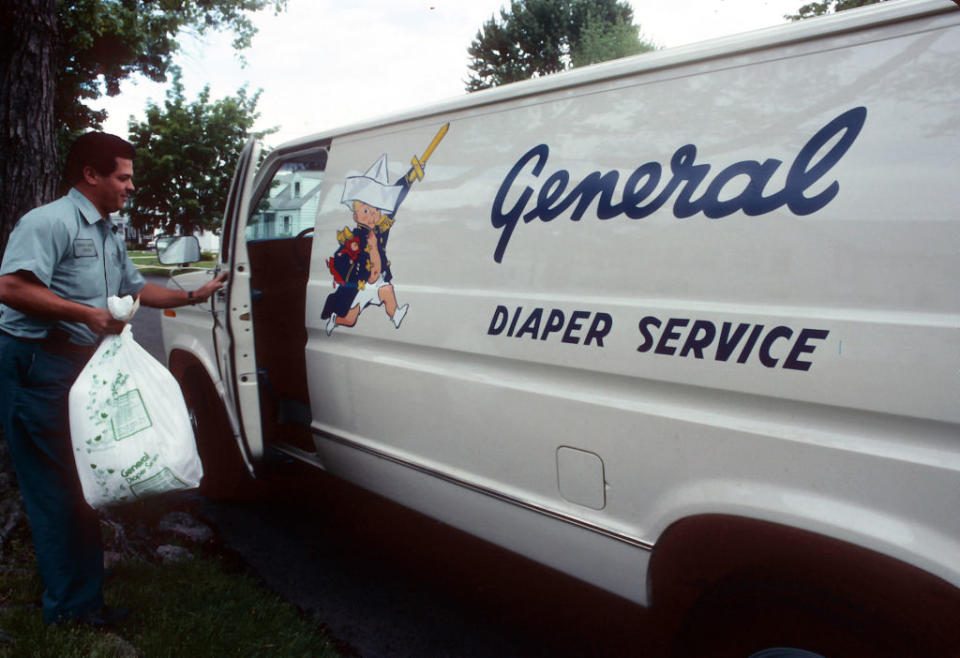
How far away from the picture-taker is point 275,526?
12.8 ft

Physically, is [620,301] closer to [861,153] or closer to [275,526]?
[861,153]

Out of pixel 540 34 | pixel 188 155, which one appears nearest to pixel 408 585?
pixel 188 155

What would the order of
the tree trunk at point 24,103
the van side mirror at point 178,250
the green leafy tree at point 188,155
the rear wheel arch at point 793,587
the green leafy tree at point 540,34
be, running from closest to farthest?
the rear wheel arch at point 793,587 → the tree trunk at point 24,103 → the van side mirror at point 178,250 → the green leafy tree at point 188,155 → the green leafy tree at point 540,34

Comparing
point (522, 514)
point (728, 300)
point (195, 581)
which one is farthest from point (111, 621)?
point (728, 300)

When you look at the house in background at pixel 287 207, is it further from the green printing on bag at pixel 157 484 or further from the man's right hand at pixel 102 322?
the green printing on bag at pixel 157 484

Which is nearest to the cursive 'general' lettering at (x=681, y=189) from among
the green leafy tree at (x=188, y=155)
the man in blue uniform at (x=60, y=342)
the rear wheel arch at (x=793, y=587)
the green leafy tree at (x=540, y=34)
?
the rear wheel arch at (x=793, y=587)

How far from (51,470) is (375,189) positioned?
1657 mm

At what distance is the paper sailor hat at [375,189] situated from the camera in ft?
9.50

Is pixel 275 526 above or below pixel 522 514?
below

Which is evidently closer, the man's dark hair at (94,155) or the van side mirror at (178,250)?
the man's dark hair at (94,155)

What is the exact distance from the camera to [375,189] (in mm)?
2980

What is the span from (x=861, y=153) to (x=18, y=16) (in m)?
3.55

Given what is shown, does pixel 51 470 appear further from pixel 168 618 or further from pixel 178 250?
pixel 178 250

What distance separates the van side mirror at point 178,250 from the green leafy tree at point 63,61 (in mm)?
562
